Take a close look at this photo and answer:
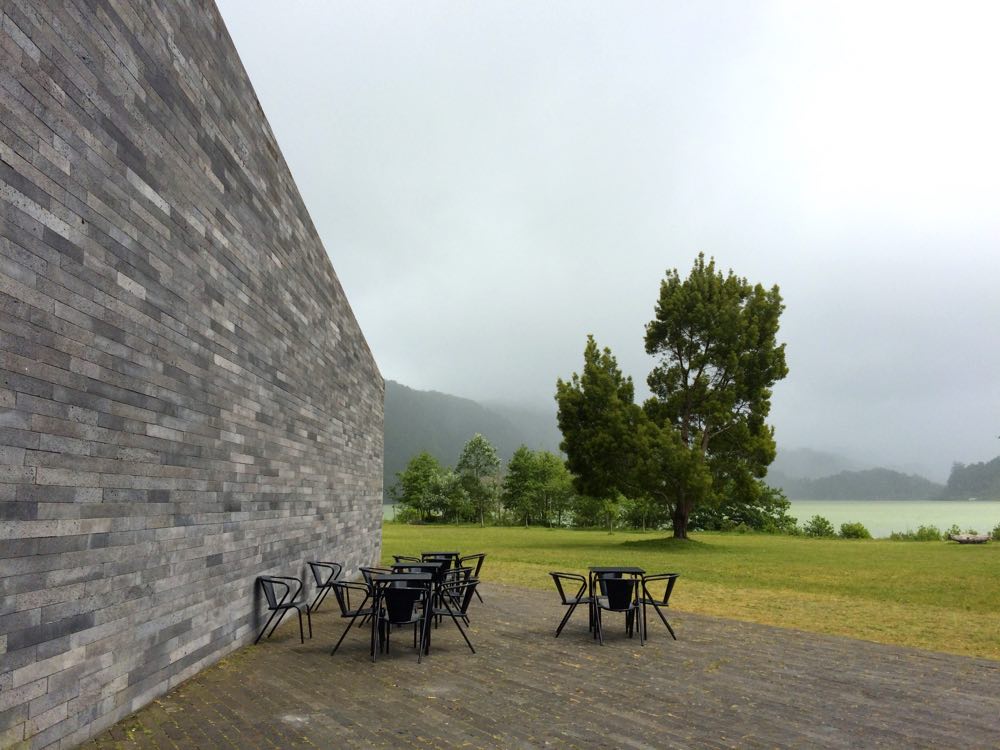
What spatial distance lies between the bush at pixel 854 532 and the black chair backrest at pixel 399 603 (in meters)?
32.7

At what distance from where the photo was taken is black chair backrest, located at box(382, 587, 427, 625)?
6.05 metres

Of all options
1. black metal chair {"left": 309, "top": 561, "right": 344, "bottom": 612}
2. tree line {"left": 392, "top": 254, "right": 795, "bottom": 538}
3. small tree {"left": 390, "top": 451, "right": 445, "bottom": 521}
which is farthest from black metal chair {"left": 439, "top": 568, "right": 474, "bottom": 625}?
small tree {"left": 390, "top": 451, "right": 445, "bottom": 521}

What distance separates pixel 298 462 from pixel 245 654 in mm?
2799

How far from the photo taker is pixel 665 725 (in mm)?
4207

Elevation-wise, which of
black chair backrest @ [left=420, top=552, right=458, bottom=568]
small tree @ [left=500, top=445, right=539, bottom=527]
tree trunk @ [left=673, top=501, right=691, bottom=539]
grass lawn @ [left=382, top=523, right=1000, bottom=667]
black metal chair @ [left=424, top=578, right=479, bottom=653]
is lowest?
grass lawn @ [left=382, top=523, right=1000, bottom=667]

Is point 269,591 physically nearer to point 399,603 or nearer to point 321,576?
point 399,603

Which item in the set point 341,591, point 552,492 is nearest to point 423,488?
point 552,492

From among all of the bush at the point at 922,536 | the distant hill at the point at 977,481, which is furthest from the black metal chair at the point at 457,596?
the distant hill at the point at 977,481

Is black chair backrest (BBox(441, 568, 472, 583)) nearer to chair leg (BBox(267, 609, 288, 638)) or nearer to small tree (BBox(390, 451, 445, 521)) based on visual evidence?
chair leg (BBox(267, 609, 288, 638))

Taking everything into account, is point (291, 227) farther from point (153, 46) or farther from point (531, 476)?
point (531, 476)

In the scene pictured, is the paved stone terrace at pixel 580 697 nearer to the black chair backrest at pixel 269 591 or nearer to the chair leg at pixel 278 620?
the chair leg at pixel 278 620

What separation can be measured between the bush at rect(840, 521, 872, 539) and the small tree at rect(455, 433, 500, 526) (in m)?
23.0

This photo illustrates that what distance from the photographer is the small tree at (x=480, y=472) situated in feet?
153

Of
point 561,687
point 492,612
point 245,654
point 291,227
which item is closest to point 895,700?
point 561,687
